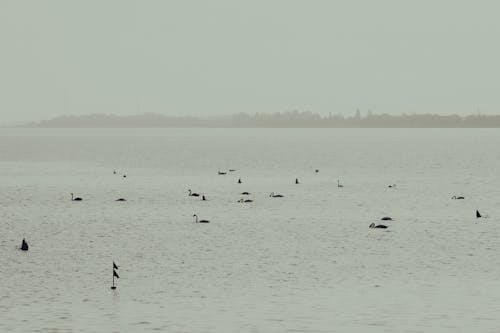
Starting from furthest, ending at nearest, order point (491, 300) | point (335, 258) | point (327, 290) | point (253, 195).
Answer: point (253, 195), point (335, 258), point (327, 290), point (491, 300)

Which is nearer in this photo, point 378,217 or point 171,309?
point 171,309

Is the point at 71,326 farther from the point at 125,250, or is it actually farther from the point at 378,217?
the point at 378,217

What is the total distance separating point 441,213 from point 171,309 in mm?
57497

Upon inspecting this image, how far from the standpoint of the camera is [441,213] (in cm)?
9656

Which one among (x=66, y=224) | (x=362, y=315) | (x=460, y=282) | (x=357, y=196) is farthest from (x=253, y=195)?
(x=362, y=315)

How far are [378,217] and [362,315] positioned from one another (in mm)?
49641

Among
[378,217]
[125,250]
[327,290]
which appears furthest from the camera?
[378,217]

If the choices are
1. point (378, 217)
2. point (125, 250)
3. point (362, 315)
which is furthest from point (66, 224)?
point (362, 315)

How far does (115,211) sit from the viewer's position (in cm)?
9844

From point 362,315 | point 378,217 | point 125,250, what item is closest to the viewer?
point 362,315

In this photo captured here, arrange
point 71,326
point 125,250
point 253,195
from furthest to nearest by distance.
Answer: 1. point 253,195
2. point 125,250
3. point 71,326

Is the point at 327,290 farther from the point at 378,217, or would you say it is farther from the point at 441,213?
the point at 441,213

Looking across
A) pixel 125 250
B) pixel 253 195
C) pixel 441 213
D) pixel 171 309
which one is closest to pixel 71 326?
pixel 171 309

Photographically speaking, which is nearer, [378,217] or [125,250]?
[125,250]
